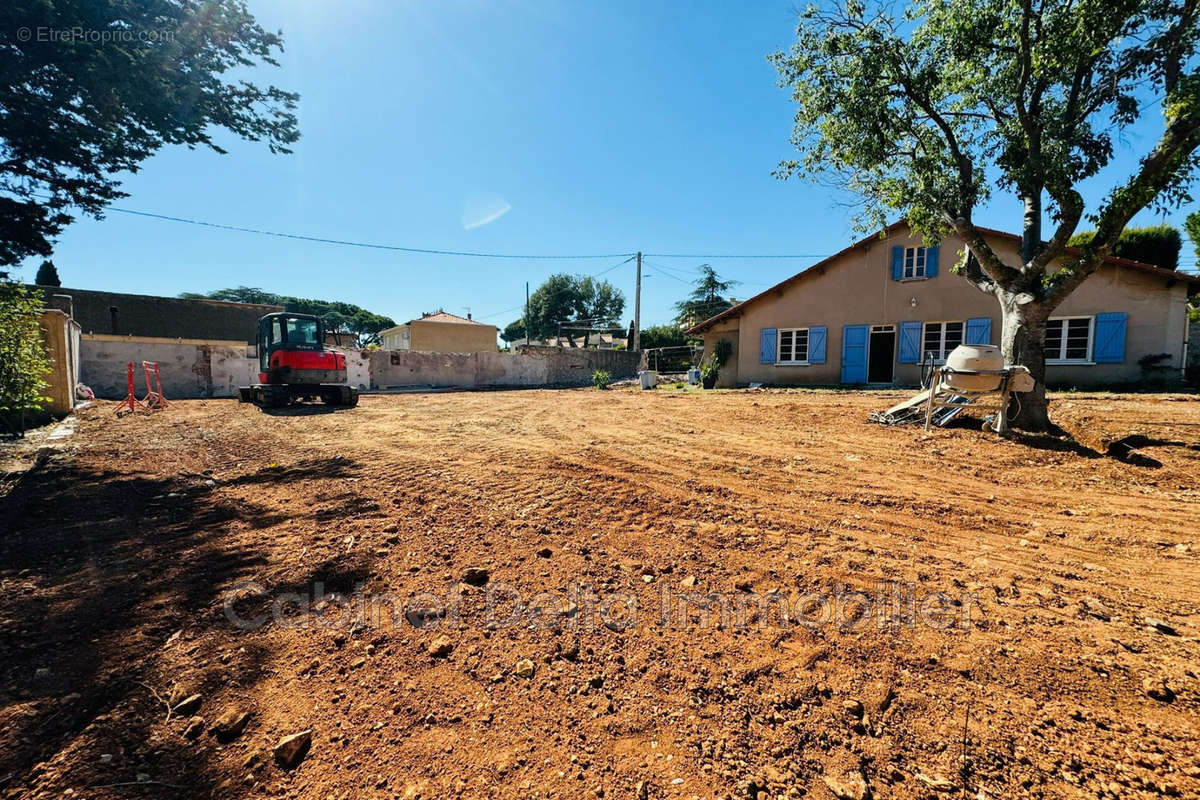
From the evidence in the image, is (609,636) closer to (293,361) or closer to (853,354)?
(293,361)

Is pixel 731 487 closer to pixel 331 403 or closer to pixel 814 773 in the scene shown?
pixel 814 773

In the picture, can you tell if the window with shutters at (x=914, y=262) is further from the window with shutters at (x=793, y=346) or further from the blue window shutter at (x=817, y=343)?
the window with shutters at (x=793, y=346)

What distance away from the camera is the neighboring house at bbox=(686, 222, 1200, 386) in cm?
1205

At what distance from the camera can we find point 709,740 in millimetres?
1619

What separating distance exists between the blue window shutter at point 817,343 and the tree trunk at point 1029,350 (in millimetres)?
10088

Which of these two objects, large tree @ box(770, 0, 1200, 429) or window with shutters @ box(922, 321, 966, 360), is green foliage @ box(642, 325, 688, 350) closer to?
window with shutters @ box(922, 321, 966, 360)

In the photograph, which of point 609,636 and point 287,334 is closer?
point 609,636

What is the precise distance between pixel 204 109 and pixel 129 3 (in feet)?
3.70

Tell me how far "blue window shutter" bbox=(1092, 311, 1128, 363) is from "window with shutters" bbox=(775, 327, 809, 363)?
24.9 feet

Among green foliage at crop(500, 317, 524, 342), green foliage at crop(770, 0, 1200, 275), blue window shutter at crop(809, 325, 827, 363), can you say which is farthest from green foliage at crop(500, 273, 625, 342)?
green foliage at crop(770, 0, 1200, 275)

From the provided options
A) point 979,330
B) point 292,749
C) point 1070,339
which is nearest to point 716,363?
point 979,330

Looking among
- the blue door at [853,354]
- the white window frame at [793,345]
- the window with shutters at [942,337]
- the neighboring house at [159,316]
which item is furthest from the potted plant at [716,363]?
the neighboring house at [159,316]

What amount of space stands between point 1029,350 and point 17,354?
14941 mm

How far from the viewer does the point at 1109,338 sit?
12328mm
